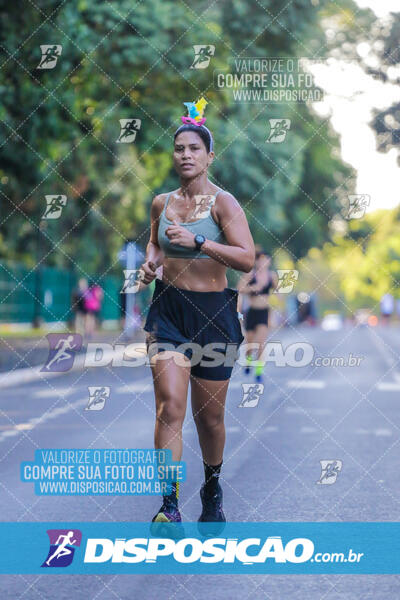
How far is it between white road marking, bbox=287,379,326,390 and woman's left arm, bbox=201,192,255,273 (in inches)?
461

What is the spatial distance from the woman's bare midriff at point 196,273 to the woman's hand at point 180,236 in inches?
9.1

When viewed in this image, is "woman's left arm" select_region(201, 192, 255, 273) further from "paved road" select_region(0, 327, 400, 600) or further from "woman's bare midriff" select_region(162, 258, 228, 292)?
"paved road" select_region(0, 327, 400, 600)

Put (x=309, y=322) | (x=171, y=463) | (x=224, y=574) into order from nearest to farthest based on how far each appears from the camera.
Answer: (x=224, y=574), (x=171, y=463), (x=309, y=322)

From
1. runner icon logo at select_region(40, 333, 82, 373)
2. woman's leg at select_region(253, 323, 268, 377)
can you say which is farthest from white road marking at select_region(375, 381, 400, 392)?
runner icon logo at select_region(40, 333, 82, 373)

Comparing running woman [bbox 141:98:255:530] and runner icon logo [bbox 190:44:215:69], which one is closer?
running woman [bbox 141:98:255:530]

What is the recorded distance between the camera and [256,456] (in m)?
9.69

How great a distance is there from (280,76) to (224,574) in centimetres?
2234

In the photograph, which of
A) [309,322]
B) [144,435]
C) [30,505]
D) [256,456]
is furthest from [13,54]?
[309,322]

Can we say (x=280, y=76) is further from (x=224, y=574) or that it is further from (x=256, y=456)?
(x=224, y=574)

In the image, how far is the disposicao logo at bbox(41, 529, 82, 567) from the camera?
5777 mm

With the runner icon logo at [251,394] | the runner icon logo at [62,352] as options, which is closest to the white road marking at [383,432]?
the runner icon logo at [251,394]

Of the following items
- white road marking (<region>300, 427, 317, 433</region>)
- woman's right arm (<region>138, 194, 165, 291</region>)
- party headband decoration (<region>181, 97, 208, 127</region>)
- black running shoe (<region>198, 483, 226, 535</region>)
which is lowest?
white road marking (<region>300, 427, 317, 433</region>)

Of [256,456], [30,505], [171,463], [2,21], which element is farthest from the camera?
[2,21]

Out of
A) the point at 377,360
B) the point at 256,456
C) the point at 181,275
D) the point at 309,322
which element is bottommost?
the point at 309,322
